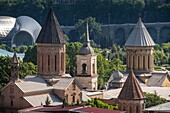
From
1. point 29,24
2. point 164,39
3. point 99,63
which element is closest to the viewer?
point 99,63

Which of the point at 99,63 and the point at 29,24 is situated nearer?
the point at 99,63

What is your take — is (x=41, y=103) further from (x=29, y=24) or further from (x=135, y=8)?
(x=135, y=8)

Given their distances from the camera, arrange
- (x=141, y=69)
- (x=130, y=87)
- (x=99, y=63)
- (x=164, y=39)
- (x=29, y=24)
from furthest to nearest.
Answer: (x=164, y=39) < (x=29, y=24) < (x=99, y=63) < (x=141, y=69) < (x=130, y=87)

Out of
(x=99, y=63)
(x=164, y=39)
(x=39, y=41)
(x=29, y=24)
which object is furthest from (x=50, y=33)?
(x=164, y=39)

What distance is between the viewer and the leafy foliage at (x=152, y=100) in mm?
75494

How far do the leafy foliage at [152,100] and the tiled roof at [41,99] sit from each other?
20.1 ft

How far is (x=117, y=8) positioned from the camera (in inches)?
6954

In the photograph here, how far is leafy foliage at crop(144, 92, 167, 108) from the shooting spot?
248ft

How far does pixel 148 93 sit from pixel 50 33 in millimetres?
8365

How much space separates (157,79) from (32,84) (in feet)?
47.6

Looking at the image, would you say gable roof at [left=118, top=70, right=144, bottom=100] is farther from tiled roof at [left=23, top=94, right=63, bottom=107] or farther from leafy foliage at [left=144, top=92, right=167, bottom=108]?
tiled roof at [left=23, top=94, right=63, bottom=107]

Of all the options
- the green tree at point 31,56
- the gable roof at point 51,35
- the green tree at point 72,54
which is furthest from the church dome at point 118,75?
the green tree at point 31,56

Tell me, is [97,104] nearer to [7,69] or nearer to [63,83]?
[63,83]

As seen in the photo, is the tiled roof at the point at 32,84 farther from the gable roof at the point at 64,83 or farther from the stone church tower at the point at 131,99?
the stone church tower at the point at 131,99
